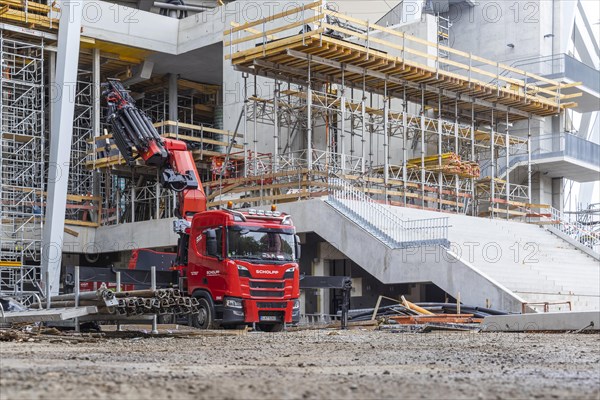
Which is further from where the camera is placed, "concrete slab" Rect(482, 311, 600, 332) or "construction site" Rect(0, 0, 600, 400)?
"concrete slab" Rect(482, 311, 600, 332)

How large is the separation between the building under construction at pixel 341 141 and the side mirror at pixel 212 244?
31.1 ft

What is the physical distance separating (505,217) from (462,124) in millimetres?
4901

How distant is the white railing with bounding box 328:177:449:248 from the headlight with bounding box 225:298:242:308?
32.6 feet

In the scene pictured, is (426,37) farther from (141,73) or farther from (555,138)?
(141,73)

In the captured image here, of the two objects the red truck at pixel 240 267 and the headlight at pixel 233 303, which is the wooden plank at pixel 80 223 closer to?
the red truck at pixel 240 267

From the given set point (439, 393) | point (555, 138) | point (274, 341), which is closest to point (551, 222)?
point (555, 138)

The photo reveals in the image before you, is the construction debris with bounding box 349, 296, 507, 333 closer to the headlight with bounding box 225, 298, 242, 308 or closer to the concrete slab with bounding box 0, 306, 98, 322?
the headlight with bounding box 225, 298, 242, 308

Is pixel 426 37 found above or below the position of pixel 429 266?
above

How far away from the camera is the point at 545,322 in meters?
22.3

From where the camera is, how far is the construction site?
44.3 ft

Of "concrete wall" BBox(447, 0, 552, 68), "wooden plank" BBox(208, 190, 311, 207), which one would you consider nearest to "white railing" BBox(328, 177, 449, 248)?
"wooden plank" BBox(208, 190, 311, 207)

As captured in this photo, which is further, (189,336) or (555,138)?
(555,138)

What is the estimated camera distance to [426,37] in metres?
43.0

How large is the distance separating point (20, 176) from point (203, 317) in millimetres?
18381
